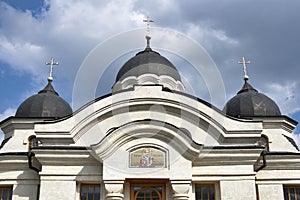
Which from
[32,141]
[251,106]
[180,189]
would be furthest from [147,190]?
[251,106]

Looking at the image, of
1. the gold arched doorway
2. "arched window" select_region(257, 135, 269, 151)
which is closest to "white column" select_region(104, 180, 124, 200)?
the gold arched doorway

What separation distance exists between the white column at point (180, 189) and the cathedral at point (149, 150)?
29 millimetres

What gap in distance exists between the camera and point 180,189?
11.8 meters

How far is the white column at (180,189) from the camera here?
11.8 m

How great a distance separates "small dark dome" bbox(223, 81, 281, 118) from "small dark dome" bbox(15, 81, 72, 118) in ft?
23.1

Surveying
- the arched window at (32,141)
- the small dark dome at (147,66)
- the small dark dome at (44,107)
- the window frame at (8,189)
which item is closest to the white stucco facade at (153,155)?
the window frame at (8,189)

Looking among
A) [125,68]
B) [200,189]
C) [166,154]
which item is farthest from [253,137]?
[125,68]

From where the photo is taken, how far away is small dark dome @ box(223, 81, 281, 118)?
1698 cm

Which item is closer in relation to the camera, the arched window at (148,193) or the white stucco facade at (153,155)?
the white stucco facade at (153,155)

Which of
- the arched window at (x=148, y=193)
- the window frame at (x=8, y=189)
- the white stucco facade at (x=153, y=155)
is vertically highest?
the white stucco facade at (x=153, y=155)

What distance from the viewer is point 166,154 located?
12.1 metres

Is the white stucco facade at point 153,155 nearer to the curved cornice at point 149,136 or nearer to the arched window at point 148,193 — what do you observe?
the curved cornice at point 149,136

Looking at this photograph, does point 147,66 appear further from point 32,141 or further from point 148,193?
point 148,193

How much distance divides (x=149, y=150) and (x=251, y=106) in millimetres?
6745
